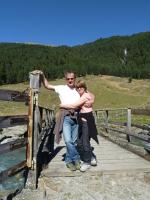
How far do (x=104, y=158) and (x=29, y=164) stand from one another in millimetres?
3082

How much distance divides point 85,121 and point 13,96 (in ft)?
7.19

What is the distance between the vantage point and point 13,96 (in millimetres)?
6879

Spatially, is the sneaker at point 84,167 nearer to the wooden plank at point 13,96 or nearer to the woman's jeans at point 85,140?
the woman's jeans at point 85,140

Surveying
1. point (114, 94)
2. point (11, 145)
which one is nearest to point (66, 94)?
point (11, 145)

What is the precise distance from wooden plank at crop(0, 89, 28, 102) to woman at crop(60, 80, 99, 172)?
1.30m

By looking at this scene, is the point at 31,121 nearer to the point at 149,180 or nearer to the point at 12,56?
the point at 149,180

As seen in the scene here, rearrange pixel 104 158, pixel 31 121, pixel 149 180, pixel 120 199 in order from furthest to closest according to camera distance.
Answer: pixel 104 158 → pixel 149 180 → pixel 31 121 → pixel 120 199

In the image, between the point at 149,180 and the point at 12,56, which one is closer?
the point at 149,180

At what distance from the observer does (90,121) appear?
8.77 meters

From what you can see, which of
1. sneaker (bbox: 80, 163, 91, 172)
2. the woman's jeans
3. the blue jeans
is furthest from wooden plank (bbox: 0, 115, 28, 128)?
the woman's jeans

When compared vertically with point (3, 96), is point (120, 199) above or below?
below

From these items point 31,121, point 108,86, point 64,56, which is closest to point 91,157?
point 31,121

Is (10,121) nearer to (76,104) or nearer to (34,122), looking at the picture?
(34,122)

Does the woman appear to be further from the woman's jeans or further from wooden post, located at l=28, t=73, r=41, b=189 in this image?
wooden post, located at l=28, t=73, r=41, b=189
